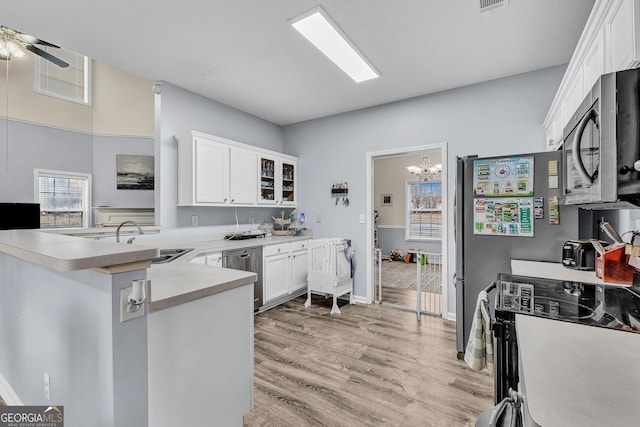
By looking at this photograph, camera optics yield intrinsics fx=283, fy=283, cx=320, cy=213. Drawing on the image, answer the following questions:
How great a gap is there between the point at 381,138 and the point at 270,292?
257 centimetres

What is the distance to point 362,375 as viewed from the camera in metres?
2.20

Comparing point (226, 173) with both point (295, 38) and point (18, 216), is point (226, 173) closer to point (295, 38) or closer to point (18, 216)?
point (295, 38)

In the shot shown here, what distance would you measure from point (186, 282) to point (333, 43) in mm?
2292

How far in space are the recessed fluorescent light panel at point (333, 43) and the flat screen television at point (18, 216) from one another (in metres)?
4.21

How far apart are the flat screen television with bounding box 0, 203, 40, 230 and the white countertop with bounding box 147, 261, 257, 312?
357 cm

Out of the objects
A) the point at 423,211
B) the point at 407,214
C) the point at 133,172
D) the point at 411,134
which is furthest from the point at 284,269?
the point at 133,172

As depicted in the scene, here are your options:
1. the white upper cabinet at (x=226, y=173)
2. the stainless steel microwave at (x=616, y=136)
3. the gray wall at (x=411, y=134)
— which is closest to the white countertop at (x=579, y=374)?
the stainless steel microwave at (x=616, y=136)

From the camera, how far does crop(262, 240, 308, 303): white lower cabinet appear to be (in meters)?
A: 3.63

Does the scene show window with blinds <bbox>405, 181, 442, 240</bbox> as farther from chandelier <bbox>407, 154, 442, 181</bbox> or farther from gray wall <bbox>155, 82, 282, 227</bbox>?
gray wall <bbox>155, 82, 282, 227</bbox>

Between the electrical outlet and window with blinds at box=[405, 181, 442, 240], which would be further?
window with blinds at box=[405, 181, 442, 240]

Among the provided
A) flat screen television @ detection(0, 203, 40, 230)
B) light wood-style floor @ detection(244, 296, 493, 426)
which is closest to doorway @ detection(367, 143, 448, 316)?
light wood-style floor @ detection(244, 296, 493, 426)

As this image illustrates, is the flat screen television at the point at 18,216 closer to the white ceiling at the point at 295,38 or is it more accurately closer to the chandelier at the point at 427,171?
the white ceiling at the point at 295,38

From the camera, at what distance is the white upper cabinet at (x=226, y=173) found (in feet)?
10.6

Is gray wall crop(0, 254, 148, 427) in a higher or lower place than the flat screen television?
lower
